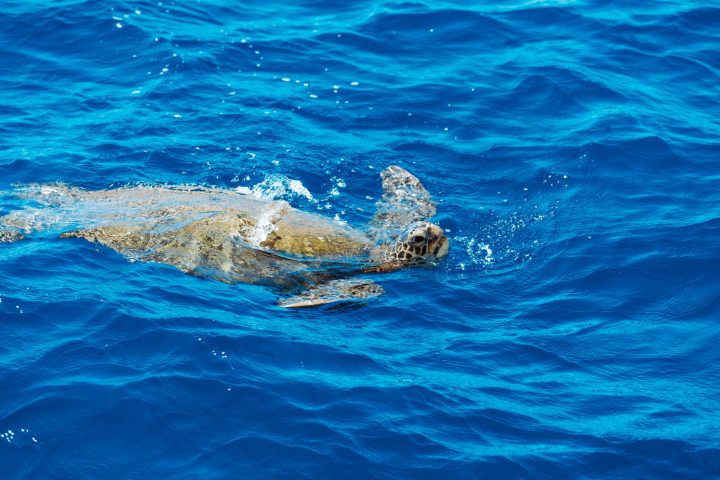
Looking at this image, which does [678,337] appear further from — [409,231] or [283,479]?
[283,479]

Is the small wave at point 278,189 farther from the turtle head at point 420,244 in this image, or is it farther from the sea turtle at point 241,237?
the turtle head at point 420,244

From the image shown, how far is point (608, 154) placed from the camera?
11.4 meters

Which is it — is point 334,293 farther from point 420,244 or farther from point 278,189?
point 278,189

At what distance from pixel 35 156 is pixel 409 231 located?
16.3 feet

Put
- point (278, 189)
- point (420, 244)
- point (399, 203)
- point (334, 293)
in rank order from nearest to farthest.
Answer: point (334, 293), point (420, 244), point (399, 203), point (278, 189)

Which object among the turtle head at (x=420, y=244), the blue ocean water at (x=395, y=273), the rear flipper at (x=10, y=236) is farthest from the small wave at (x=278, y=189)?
the rear flipper at (x=10, y=236)

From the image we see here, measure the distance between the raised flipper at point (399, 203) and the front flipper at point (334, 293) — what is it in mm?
1153

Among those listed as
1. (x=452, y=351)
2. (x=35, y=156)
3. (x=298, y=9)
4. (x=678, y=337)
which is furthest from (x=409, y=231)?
(x=298, y=9)

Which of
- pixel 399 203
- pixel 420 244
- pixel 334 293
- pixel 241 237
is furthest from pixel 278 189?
pixel 334 293

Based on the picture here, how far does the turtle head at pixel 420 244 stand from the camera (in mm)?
8969

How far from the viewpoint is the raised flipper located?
995 centimetres

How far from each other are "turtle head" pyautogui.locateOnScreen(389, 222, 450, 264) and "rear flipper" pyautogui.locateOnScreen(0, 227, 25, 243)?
3805 mm

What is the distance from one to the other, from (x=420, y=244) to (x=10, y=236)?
4.17 m

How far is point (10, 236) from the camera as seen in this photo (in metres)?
9.08
